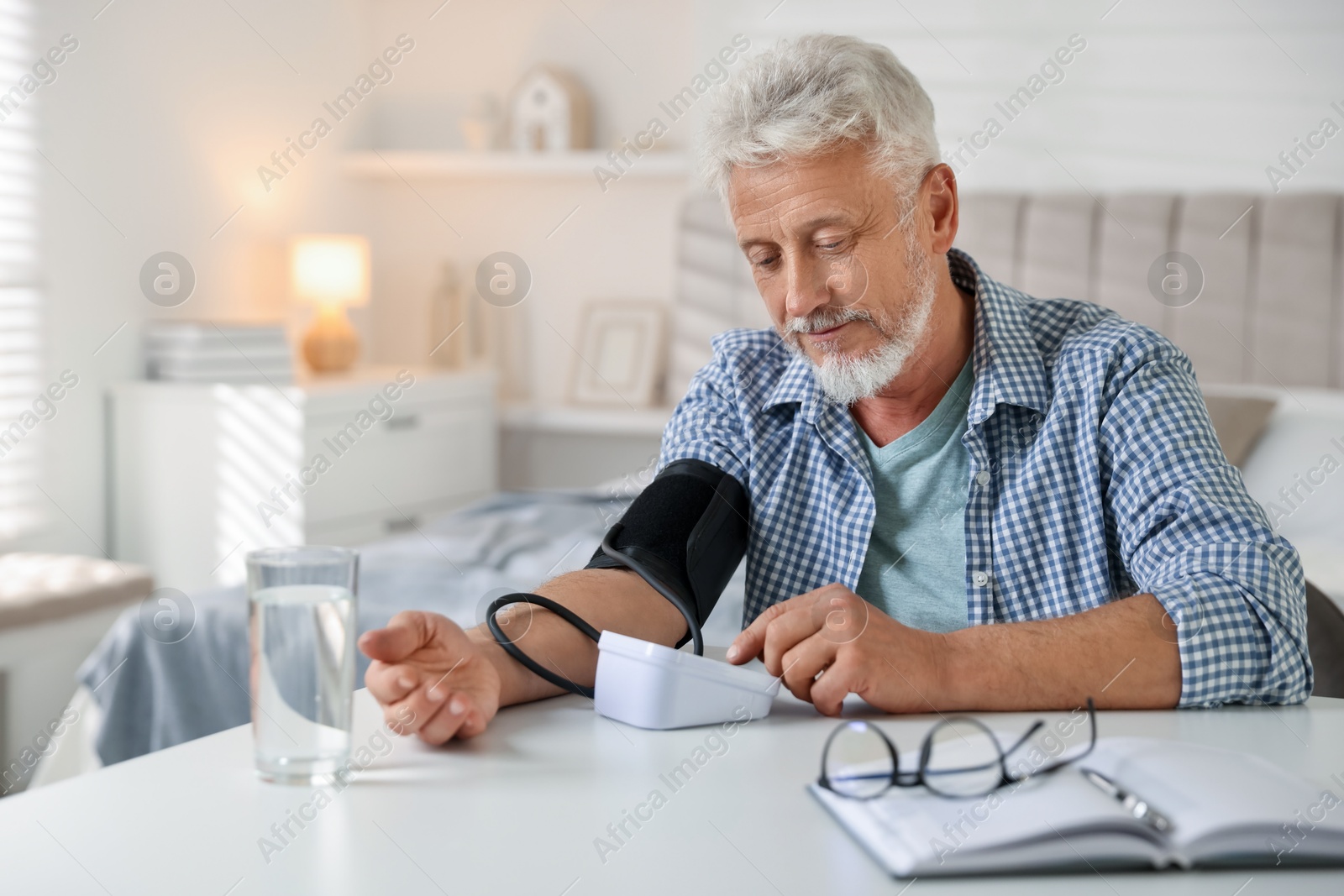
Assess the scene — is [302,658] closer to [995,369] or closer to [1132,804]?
[1132,804]

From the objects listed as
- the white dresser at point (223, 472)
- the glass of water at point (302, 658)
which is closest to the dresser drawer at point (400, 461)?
the white dresser at point (223, 472)

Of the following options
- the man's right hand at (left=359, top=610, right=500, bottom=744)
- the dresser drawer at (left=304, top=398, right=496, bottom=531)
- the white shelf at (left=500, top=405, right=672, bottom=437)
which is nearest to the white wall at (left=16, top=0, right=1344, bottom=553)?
the white shelf at (left=500, top=405, right=672, bottom=437)

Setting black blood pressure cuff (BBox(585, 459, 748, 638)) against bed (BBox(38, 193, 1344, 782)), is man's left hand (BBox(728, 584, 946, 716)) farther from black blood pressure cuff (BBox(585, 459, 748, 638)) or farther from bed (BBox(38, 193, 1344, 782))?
bed (BBox(38, 193, 1344, 782))

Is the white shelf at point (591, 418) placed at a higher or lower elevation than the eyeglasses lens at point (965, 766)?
lower

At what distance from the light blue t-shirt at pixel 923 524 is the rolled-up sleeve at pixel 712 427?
145mm

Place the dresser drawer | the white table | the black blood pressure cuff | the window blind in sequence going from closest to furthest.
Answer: the white table < the black blood pressure cuff < the window blind < the dresser drawer

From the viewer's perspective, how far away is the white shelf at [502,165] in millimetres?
3754

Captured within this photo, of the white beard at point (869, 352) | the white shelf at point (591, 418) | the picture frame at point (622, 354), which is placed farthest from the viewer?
the picture frame at point (622, 354)

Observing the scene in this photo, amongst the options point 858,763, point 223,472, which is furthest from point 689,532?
point 223,472

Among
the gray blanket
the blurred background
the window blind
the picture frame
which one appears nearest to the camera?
the gray blanket

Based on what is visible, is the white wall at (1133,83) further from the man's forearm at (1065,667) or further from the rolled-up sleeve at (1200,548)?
the man's forearm at (1065,667)

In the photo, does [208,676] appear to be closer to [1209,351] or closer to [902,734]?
[902,734]

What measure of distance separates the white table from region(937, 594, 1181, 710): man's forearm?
47mm

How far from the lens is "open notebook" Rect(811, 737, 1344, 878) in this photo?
2.06 ft
